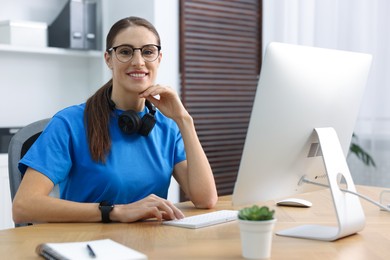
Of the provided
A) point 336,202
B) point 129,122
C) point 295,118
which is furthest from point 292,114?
point 129,122

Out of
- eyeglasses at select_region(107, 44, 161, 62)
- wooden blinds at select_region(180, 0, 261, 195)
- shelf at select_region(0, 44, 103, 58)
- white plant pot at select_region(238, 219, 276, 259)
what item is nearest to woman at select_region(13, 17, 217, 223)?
eyeglasses at select_region(107, 44, 161, 62)

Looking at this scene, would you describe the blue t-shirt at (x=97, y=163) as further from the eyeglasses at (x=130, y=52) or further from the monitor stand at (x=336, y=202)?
the monitor stand at (x=336, y=202)

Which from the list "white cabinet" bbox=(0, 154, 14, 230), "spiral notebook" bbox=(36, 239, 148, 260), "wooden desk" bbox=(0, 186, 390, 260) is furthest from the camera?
"white cabinet" bbox=(0, 154, 14, 230)

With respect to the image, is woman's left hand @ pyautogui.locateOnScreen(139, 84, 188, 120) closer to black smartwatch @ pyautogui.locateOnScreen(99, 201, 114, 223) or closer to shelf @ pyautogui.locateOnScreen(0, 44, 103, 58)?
black smartwatch @ pyautogui.locateOnScreen(99, 201, 114, 223)

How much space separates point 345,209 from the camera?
149 cm

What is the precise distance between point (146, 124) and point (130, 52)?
23cm

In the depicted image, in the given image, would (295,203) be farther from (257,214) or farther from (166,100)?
(257,214)

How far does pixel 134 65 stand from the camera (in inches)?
73.2

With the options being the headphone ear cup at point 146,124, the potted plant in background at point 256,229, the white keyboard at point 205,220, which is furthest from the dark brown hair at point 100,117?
the potted plant in background at point 256,229

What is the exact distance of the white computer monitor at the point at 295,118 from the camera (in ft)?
4.54

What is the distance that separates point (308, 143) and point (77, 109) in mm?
771

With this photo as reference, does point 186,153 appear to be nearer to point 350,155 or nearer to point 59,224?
point 59,224

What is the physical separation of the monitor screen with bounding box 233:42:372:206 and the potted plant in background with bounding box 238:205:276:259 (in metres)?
0.18

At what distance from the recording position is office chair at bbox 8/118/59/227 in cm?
188
